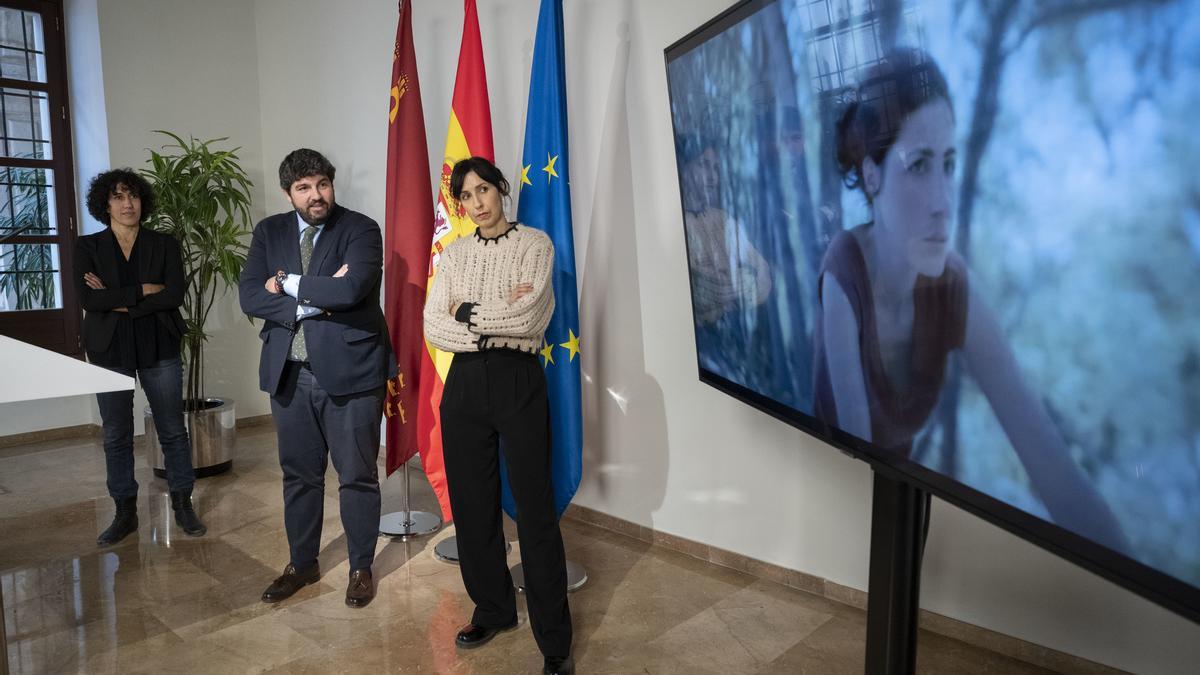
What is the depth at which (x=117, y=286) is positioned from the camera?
3730 mm

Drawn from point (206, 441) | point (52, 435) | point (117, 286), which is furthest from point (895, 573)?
point (52, 435)

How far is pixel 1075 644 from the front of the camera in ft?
8.00

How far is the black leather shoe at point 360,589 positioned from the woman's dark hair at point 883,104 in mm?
2379

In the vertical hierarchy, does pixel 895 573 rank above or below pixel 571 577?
above

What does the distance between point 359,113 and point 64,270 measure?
235 cm

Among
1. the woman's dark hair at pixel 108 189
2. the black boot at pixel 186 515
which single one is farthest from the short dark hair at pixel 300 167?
the black boot at pixel 186 515

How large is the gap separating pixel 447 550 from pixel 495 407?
1.30 metres

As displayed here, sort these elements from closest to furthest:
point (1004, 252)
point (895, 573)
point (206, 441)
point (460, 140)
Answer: point (1004, 252) < point (895, 573) < point (460, 140) < point (206, 441)

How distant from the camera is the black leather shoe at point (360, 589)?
3.07 m

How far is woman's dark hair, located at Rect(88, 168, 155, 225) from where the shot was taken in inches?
148

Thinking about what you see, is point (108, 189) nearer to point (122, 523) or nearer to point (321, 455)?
point (122, 523)

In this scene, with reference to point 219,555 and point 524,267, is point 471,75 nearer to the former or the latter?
point 524,267

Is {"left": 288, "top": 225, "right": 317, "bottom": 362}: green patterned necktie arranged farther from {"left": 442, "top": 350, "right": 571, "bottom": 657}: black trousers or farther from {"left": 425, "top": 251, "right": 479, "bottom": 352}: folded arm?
{"left": 442, "top": 350, "right": 571, "bottom": 657}: black trousers

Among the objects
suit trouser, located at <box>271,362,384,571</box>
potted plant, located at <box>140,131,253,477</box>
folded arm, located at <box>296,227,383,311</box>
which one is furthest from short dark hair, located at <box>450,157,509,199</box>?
potted plant, located at <box>140,131,253,477</box>
